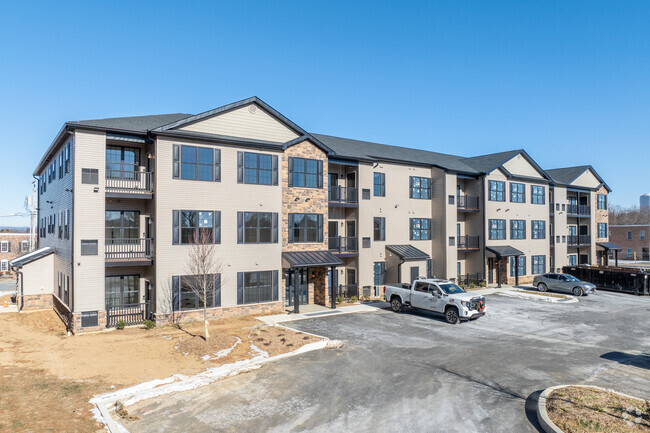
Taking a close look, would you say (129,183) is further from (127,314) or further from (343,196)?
(343,196)

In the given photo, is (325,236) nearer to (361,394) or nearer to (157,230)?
(157,230)

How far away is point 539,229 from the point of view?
133ft

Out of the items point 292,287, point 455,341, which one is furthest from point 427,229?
point 455,341

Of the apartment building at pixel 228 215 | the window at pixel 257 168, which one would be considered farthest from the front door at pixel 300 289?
the window at pixel 257 168

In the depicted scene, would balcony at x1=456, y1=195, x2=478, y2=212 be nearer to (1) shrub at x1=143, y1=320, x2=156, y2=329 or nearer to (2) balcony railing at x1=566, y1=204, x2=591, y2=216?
(2) balcony railing at x1=566, y1=204, x2=591, y2=216

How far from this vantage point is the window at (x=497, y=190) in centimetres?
3638

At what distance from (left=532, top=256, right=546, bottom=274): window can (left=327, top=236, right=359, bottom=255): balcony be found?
21.2 m

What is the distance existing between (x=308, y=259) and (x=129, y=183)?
395 inches

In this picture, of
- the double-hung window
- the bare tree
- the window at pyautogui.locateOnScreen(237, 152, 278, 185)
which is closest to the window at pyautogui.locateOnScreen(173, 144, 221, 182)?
the window at pyautogui.locateOnScreen(237, 152, 278, 185)

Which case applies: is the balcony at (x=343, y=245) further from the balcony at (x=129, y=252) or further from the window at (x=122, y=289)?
the window at (x=122, y=289)

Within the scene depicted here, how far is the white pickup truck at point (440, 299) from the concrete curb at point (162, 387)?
32.1 ft

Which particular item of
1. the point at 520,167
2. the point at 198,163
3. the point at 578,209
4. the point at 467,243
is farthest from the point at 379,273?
the point at 578,209

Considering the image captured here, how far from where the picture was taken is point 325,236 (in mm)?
26141

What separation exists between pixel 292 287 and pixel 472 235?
1824 cm
